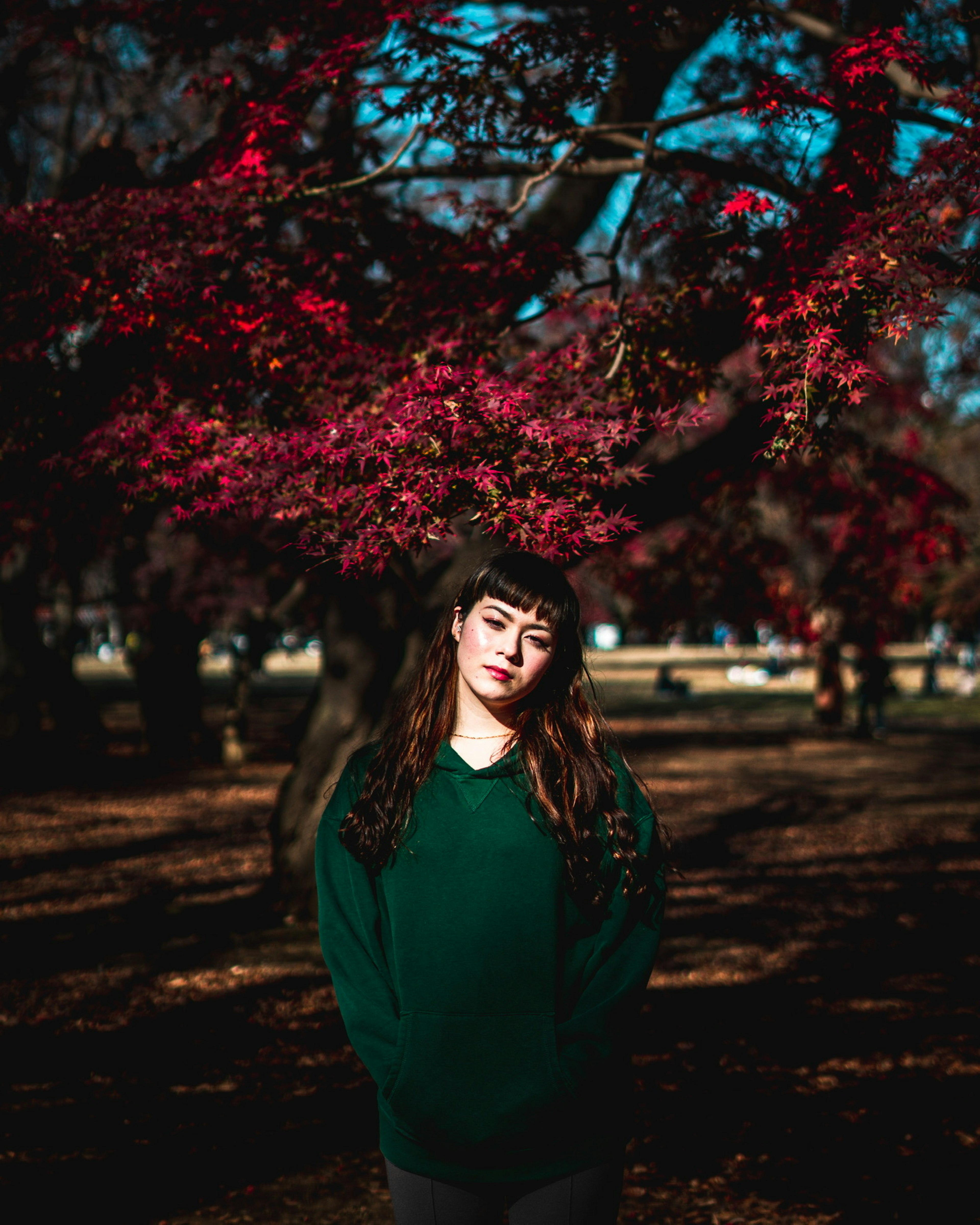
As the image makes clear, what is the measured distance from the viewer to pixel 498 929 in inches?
78.7

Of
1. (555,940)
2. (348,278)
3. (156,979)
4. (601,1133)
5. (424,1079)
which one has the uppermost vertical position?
(348,278)

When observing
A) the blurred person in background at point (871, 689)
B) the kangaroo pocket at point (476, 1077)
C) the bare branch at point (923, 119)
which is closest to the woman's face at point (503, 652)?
the kangaroo pocket at point (476, 1077)

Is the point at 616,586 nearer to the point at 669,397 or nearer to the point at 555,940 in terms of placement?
the point at 669,397

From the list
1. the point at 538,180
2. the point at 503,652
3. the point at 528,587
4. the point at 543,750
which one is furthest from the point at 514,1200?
the point at 538,180

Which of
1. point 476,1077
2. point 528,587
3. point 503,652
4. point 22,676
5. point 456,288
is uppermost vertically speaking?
point 456,288

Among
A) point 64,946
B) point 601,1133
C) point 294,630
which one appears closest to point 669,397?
point 601,1133

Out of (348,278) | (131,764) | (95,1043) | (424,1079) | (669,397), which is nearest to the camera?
(424,1079)

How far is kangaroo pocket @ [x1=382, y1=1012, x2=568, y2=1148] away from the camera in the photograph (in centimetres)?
197

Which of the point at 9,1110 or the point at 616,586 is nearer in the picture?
the point at 9,1110

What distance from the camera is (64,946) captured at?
6.89 metres

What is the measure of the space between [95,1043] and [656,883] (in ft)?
13.8

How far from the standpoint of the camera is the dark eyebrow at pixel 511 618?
2178 mm

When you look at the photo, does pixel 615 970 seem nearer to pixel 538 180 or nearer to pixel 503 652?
pixel 503 652

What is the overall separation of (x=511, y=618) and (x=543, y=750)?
30 cm
